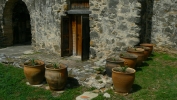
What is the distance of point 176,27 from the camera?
846 centimetres

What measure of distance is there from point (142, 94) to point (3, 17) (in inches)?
370

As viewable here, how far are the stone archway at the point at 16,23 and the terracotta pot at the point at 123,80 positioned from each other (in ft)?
27.7

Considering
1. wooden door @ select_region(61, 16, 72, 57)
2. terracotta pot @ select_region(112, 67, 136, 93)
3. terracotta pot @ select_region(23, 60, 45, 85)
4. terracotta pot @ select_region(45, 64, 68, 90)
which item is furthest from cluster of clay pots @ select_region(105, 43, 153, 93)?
wooden door @ select_region(61, 16, 72, 57)

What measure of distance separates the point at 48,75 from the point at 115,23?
11.7 ft

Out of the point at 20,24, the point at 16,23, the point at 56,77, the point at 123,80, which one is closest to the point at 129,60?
the point at 123,80

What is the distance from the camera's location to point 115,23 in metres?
8.01

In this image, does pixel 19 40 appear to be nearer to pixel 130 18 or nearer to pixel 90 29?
pixel 90 29

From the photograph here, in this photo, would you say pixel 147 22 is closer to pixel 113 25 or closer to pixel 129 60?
pixel 113 25

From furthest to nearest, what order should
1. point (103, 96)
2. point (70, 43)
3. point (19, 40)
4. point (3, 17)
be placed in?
point (19, 40), point (3, 17), point (70, 43), point (103, 96)

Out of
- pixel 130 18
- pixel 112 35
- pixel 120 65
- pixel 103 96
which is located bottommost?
pixel 103 96

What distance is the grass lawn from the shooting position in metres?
5.19

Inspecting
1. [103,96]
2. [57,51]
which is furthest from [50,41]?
[103,96]

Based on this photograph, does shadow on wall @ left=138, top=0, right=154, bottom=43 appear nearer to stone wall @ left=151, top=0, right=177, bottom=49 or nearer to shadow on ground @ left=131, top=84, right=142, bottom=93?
stone wall @ left=151, top=0, right=177, bottom=49

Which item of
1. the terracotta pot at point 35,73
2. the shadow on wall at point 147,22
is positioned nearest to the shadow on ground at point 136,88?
the terracotta pot at point 35,73
